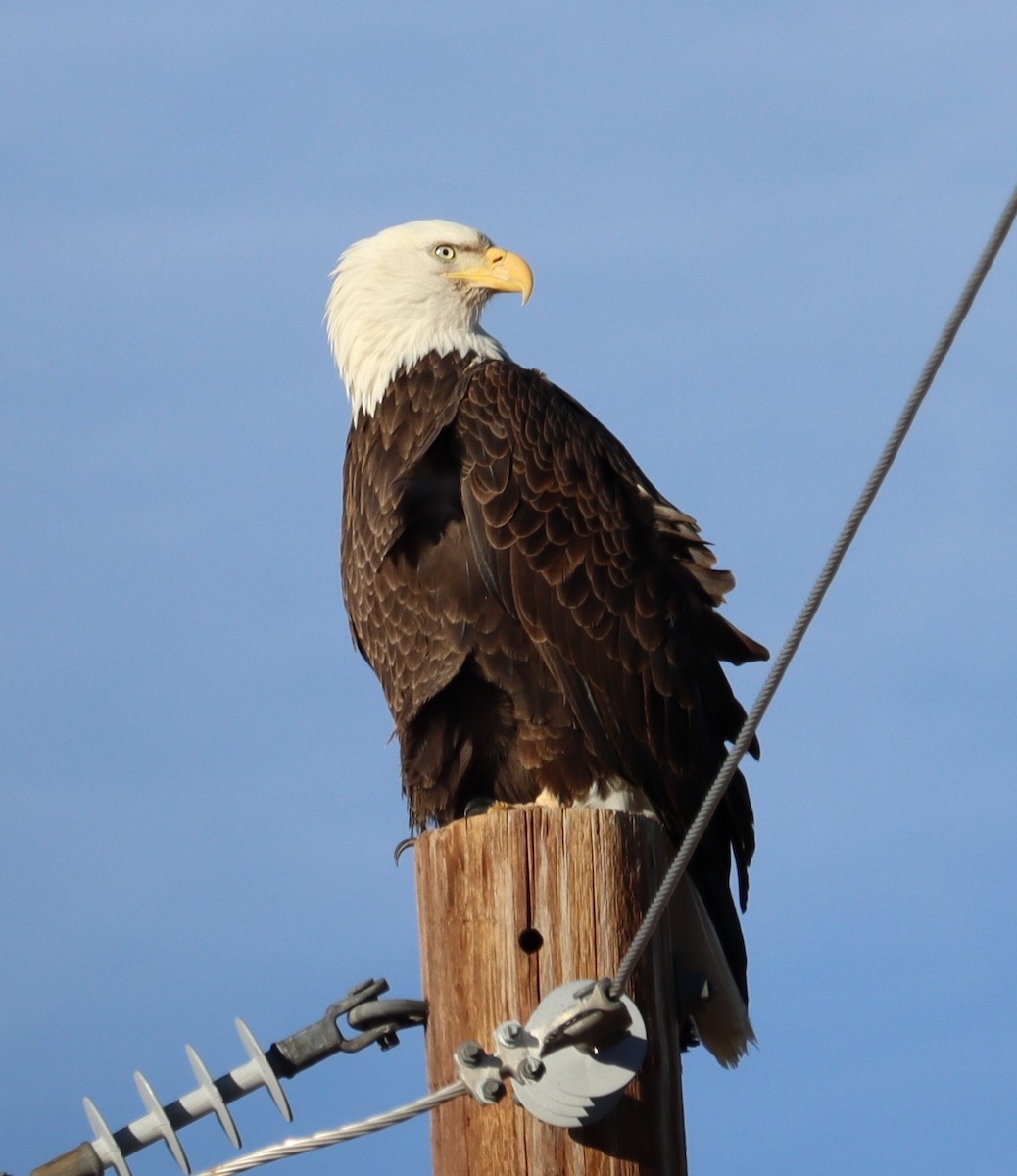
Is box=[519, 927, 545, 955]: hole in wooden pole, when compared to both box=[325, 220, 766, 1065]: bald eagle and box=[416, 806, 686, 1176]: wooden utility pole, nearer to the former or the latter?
box=[416, 806, 686, 1176]: wooden utility pole

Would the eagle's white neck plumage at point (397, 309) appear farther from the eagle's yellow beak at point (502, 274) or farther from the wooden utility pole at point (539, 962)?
the wooden utility pole at point (539, 962)

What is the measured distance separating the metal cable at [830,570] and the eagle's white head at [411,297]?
124 inches

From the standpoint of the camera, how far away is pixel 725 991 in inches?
183

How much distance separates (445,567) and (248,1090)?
2204mm

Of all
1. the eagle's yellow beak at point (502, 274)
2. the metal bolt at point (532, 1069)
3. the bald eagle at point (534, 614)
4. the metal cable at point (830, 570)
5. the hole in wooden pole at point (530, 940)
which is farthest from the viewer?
the eagle's yellow beak at point (502, 274)

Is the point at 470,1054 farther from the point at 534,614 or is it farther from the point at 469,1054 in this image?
the point at 534,614

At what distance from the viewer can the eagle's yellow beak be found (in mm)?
6363

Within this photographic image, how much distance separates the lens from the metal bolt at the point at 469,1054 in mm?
3270

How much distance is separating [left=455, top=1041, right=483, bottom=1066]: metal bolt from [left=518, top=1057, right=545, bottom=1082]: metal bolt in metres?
0.09

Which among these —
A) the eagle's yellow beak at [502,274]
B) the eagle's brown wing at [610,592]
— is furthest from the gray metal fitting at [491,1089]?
the eagle's yellow beak at [502,274]

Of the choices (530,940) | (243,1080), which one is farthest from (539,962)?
(243,1080)

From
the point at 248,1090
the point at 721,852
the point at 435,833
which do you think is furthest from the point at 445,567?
the point at 248,1090

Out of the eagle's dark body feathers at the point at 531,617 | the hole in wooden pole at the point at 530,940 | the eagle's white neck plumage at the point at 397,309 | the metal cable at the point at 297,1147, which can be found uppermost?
the eagle's white neck plumage at the point at 397,309

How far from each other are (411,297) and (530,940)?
3.37 metres
